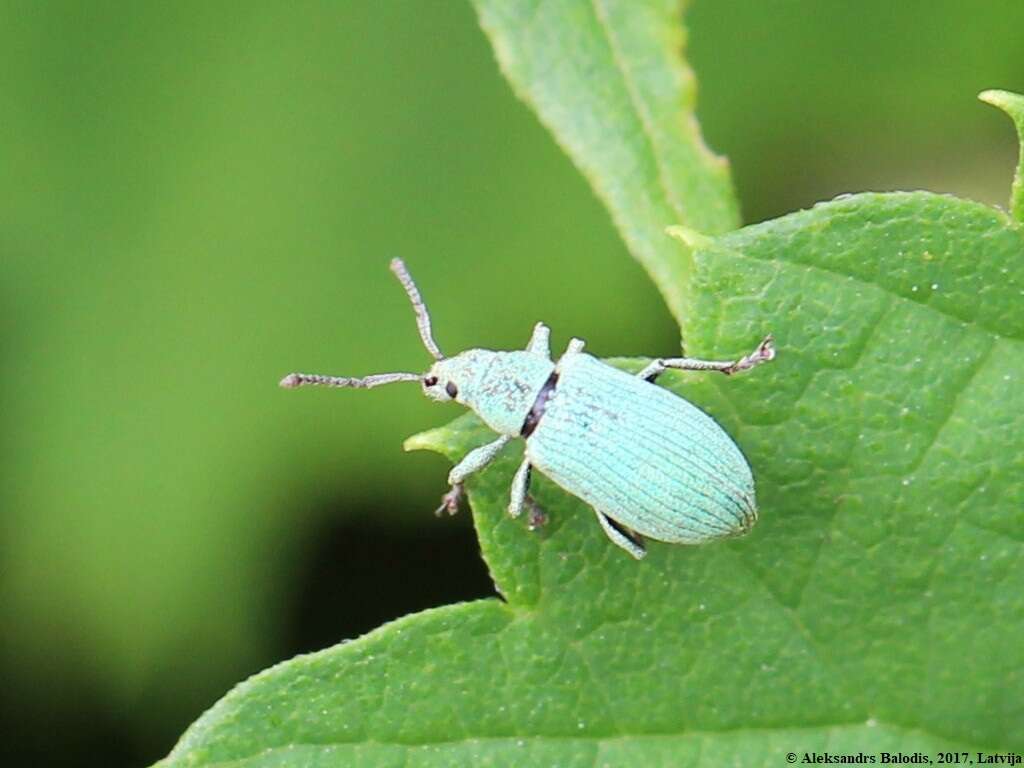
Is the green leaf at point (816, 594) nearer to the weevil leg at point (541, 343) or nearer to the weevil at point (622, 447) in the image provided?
the weevil at point (622, 447)

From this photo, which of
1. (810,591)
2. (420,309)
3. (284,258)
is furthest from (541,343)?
(284,258)

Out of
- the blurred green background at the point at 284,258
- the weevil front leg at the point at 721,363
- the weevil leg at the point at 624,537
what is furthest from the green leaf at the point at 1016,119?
the blurred green background at the point at 284,258

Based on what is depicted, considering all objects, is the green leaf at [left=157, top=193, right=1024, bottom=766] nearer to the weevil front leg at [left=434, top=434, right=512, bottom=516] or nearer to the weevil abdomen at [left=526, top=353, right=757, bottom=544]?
the weevil abdomen at [left=526, top=353, right=757, bottom=544]

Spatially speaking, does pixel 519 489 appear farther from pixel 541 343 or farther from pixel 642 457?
pixel 541 343

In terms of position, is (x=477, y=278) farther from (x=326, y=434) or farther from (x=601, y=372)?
(x=601, y=372)

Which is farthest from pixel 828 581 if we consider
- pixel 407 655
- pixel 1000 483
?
pixel 407 655
